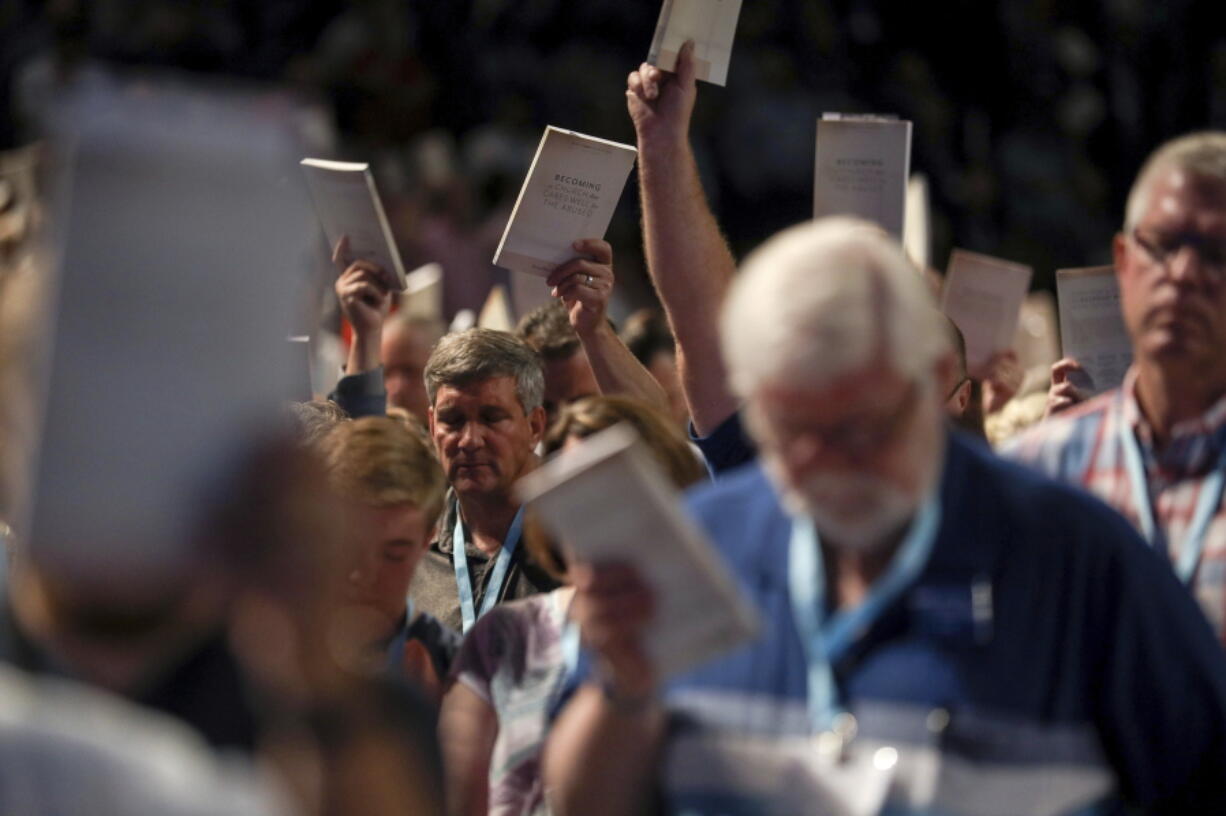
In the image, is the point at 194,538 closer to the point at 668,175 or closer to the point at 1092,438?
the point at 1092,438

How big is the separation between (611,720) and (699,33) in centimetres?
218

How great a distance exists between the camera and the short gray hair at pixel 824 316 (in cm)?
252

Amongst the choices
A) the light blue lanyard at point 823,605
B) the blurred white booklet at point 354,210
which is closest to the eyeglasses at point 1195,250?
the light blue lanyard at point 823,605

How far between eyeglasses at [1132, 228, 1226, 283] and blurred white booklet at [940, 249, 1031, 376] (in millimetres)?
2590

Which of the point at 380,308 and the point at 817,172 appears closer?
the point at 817,172

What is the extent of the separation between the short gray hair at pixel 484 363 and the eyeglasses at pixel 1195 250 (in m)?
1.98

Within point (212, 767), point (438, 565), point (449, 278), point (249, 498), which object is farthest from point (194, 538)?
point (449, 278)

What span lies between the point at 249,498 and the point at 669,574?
2.17 feet

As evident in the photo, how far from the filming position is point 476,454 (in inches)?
185

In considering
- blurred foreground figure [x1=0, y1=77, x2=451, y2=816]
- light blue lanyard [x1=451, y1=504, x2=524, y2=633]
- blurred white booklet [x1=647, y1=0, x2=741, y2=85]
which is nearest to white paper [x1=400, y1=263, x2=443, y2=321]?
light blue lanyard [x1=451, y1=504, x2=524, y2=633]

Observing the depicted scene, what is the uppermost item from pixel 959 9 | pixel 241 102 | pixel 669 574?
pixel 241 102

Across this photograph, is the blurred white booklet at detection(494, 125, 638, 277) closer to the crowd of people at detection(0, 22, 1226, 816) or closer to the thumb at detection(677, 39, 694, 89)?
the thumb at detection(677, 39, 694, 89)

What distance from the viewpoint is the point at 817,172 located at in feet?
14.5

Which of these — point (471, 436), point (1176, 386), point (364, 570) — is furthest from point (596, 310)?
point (1176, 386)
